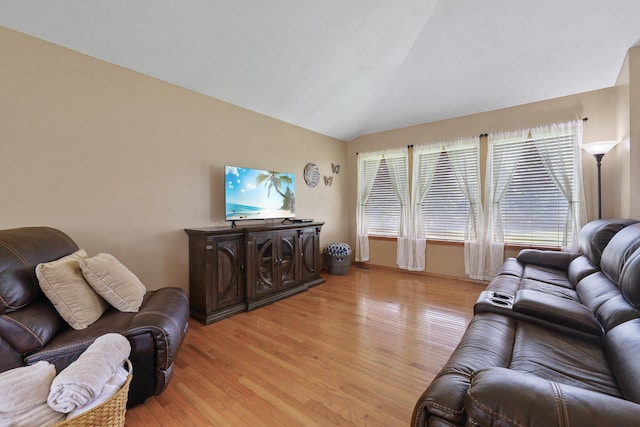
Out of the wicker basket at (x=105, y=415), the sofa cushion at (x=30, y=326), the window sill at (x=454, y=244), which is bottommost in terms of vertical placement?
the wicker basket at (x=105, y=415)

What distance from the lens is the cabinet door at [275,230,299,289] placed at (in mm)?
3330

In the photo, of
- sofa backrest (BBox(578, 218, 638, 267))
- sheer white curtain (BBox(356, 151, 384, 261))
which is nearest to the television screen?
sheer white curtain (BBox(356, 151, 384, 261))

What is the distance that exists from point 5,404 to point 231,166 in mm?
2529

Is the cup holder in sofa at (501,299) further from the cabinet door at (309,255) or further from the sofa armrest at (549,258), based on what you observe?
the cabinet door at (309,255)

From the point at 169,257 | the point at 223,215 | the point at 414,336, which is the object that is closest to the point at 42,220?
the point at 169,257

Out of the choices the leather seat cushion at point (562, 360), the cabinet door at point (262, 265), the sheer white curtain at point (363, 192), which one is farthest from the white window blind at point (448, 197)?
the leather seat cushion at point (562, 360)

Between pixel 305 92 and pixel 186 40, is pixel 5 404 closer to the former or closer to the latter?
pixel 186 40

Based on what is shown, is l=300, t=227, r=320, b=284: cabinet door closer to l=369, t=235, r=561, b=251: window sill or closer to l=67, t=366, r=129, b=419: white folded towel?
l=369, t=235, r=561, b=251: window sill

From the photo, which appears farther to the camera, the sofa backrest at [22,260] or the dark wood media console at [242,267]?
the dark wood media console at [242,267]

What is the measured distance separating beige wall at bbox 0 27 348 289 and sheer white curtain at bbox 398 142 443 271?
2.69 m

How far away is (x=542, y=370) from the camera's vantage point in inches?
42.9

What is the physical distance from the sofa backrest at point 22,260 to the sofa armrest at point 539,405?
6.80ft

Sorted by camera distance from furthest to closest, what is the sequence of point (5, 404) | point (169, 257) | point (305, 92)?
point (305, 92) < point (169, 257) < point (5, 404)

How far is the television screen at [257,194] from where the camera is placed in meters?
3.02
